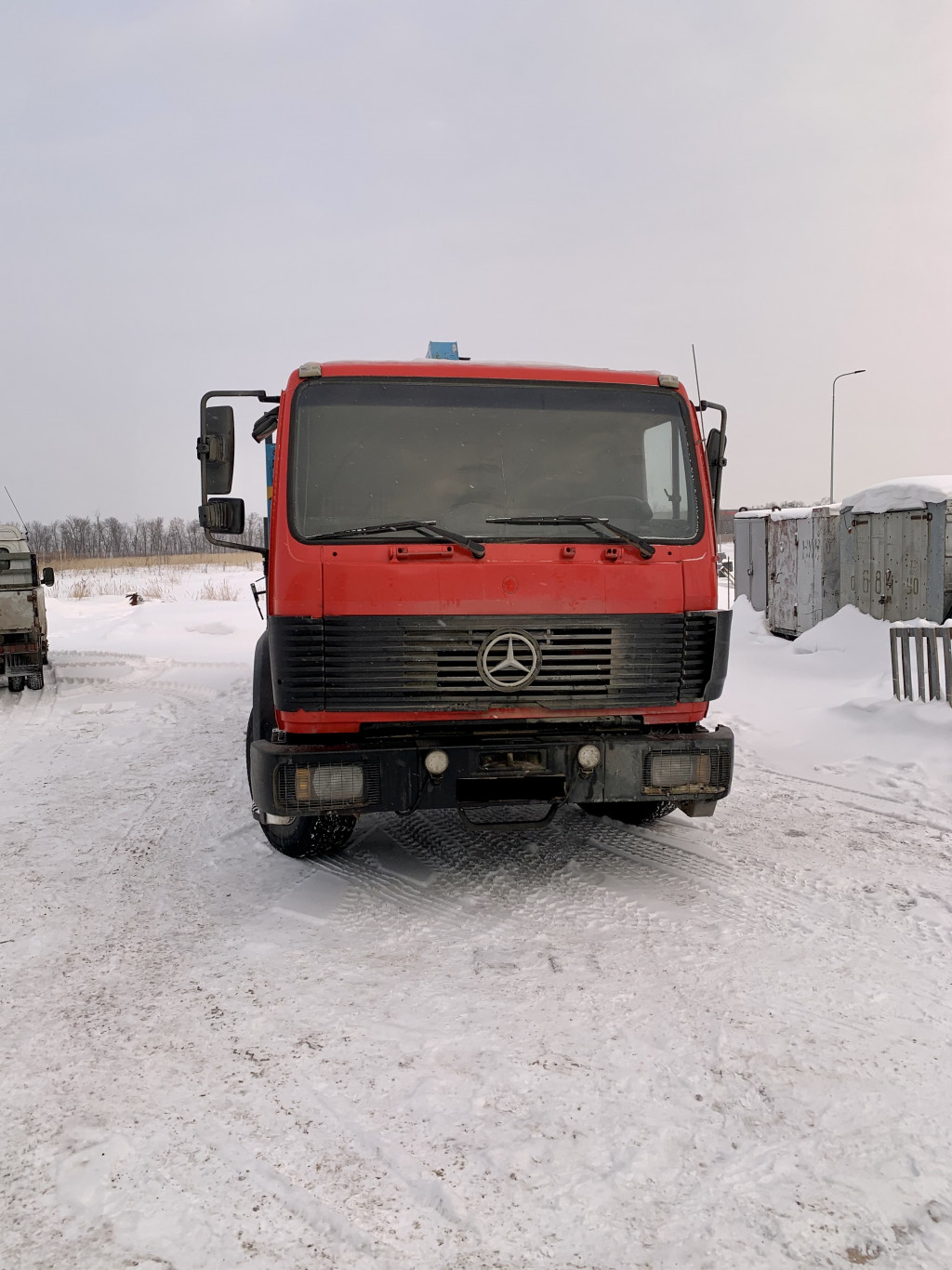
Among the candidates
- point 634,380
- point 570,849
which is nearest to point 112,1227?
point 570,849

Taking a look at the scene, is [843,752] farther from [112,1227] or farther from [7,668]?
[7,668]

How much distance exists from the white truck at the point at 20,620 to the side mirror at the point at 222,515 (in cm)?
875

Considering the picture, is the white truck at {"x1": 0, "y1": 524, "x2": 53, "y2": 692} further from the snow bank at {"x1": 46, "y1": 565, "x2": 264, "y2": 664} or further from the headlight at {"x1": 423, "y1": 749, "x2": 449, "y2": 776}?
the headlight at {"x1": 423, "y1": 749, "x2": 449, "y2": 776}

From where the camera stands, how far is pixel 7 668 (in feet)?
41.4

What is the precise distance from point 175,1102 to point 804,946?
2.62m

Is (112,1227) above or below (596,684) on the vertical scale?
below

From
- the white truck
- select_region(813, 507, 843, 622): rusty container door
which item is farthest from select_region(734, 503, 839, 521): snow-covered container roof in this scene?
the white truck

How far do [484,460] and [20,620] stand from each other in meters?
10.0

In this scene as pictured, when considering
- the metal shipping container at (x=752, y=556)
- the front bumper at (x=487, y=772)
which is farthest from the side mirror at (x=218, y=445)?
the metal shipping container at (x=752, y=556)

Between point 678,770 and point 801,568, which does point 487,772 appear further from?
point 801,568

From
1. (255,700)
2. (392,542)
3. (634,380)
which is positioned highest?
(634,380)

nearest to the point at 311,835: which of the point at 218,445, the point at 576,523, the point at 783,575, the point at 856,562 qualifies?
the point at 218,445

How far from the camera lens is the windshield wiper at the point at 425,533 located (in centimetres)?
430

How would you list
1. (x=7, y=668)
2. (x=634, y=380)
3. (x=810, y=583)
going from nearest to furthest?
1. (x=634, y=380)
2. (x=7, y=668)
3. (x=810, y=583)
